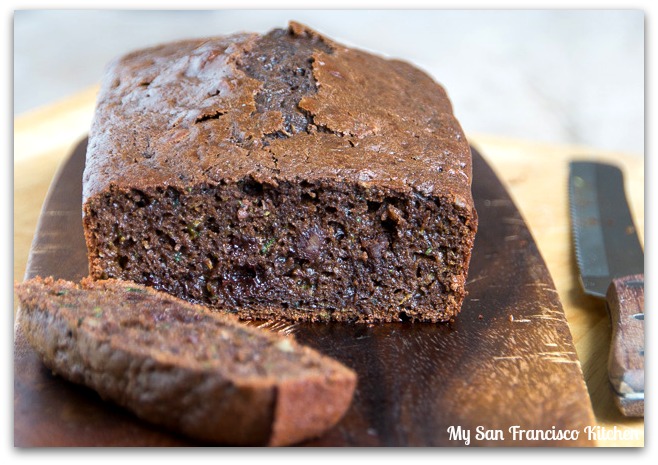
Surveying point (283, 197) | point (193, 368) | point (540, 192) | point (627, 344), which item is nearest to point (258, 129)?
point (283, 197)

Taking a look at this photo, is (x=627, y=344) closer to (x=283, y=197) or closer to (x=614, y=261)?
(x=614, y=261)

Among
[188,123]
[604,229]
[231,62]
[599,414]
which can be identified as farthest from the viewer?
[604,229]

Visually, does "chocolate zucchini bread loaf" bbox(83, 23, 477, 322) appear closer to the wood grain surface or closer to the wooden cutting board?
the wooden cutting board

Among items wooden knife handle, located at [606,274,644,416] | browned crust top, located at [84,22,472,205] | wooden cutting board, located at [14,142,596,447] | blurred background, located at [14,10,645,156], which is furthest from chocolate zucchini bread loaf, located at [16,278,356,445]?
blurred background, located at [14,10,645,156]

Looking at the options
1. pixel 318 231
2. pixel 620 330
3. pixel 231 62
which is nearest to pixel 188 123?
pixel 231 62

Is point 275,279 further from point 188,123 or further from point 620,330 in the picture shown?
point 620,330

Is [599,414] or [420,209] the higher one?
→ [420,209]
